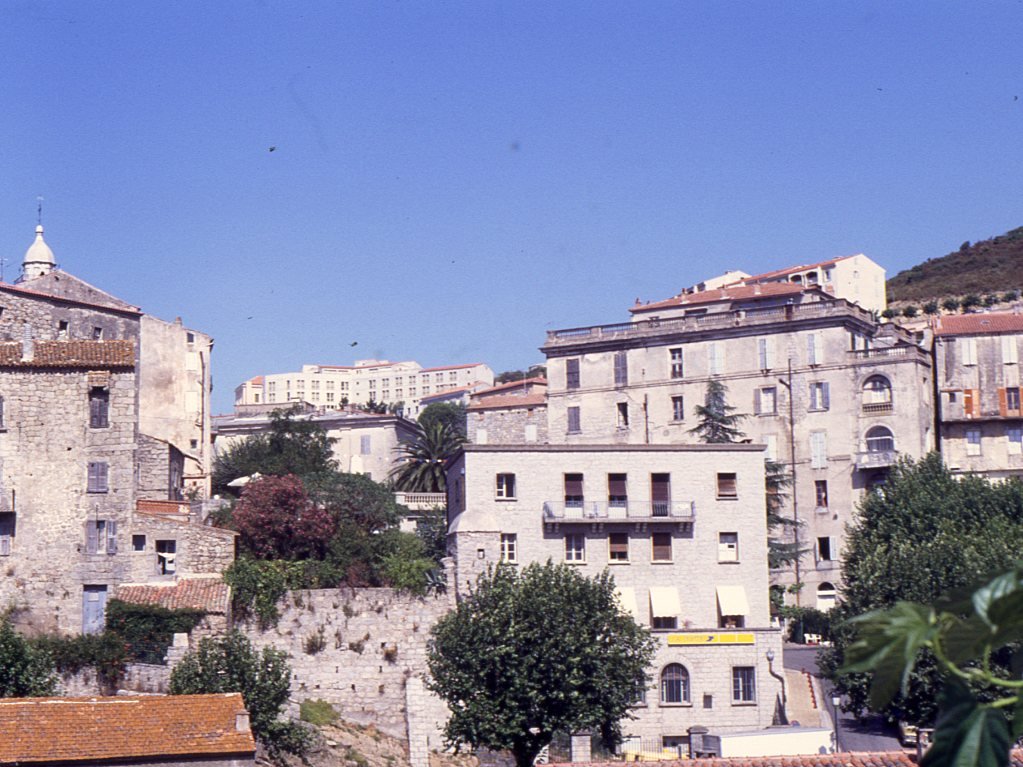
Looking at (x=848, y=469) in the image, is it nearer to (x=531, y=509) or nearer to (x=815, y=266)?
(x=531, y=509)

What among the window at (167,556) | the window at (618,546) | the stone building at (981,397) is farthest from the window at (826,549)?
the window at (167,556)

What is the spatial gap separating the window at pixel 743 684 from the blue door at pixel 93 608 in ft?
69.3

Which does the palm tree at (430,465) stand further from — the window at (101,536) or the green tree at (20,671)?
the green tree at (20,671)

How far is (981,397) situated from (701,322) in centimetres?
1519

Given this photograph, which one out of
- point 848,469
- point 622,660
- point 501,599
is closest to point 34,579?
Answer: point 501,599

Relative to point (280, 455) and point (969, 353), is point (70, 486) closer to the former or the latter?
point (280, 455)

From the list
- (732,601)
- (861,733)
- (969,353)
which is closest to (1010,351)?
(969,353)

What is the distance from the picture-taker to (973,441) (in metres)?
78.6

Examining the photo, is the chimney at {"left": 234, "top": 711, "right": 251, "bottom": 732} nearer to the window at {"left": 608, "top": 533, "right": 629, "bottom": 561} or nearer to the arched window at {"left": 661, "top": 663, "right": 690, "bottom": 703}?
the arched window at {"left": 661, "top": 663, "right": 690, "bottom": 703}

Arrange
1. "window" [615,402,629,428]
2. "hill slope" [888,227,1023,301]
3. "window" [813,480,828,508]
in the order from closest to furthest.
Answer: "window" [813,480,828,508], "window" [615,402,629,428], "hill slope" [888,227,1023,301]

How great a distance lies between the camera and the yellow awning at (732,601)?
53.1 meters

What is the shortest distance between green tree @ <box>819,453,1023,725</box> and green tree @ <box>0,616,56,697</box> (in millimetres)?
23204

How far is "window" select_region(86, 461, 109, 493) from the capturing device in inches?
1964

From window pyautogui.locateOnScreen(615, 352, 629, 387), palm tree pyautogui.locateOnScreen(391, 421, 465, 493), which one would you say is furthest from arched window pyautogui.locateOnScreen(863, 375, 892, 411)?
palm tree pyautogui.locateOnScreen(391, 421, 465, 493)
